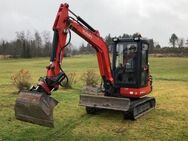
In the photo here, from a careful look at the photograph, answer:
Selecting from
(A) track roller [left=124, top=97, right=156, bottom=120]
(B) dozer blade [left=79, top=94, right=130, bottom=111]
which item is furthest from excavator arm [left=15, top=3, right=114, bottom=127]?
(A) track roller [left=124, top=97, right=156, bottom=120]

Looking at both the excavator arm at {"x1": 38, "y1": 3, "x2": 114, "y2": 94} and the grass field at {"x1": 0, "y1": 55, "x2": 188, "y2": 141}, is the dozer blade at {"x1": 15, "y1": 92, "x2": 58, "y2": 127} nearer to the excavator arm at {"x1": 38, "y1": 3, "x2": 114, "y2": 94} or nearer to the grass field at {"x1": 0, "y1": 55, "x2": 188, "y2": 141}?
the excavator arm at {"x1": 38, "y1": 3, "x2": 114, "y2": 94}

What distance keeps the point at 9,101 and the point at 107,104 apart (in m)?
5.65

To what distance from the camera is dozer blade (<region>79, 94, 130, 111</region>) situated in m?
11.8

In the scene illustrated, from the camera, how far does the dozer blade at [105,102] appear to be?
463 inches

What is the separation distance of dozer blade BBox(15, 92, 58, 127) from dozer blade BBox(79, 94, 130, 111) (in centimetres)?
358

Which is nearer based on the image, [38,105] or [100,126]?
[38,105]

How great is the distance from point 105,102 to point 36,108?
4.14 metres

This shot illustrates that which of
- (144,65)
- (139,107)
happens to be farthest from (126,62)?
(139,107)

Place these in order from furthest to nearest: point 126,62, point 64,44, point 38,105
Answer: point 126,62, point 64,44, point 38,105

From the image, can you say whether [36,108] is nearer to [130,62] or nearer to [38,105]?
[38,105]

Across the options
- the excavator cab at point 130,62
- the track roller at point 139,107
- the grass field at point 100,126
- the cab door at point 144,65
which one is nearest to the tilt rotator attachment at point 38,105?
the grass field at point 100,126

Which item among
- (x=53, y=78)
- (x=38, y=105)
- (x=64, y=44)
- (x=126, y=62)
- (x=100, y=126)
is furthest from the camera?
(x=126, y=62)

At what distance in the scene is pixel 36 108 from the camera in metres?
8.50

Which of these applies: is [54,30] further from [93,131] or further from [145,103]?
[145,103]
